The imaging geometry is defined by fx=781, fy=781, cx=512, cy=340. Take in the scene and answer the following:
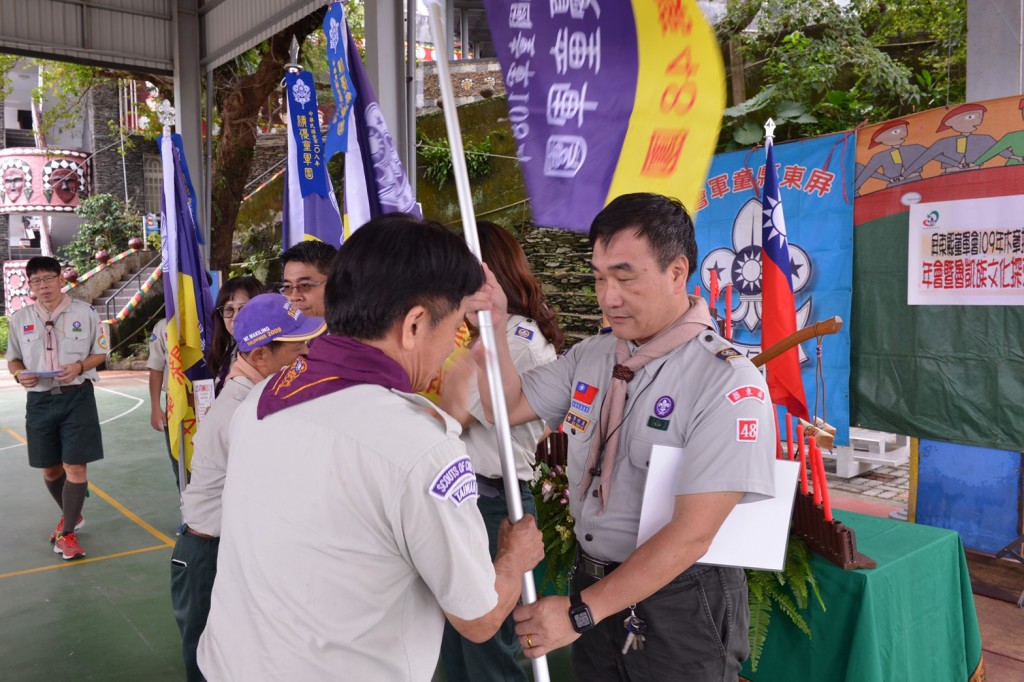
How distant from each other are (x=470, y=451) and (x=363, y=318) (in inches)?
40.2

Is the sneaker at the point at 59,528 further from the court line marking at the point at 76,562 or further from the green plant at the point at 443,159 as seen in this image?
the green plant at the point at 443,159

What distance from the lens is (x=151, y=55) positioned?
23.2 feet

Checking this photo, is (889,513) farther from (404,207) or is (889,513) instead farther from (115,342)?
(115,342)

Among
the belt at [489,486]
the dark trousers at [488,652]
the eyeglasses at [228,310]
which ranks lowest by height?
the dark trousers at [488,652]

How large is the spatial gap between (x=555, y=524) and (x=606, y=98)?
5.28ft

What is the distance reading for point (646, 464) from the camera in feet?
4.90

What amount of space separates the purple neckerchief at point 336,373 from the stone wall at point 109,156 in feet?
73.0

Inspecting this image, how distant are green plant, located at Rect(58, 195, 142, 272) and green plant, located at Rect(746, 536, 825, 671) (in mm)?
20322

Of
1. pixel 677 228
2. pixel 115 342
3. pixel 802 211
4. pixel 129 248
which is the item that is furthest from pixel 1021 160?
pixel 129 248

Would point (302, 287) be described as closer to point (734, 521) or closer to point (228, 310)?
point (228, 310)

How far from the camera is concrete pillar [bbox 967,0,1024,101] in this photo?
3.86 meters

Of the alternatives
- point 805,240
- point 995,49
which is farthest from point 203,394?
point 995,49

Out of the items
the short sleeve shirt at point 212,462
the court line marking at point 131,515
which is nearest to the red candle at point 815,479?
the short sleeve shirt at point 212,462

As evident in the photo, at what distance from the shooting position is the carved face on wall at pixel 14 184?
19.9 metres
